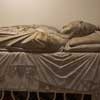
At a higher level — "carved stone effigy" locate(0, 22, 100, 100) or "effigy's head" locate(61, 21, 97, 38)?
"effigy's head" locate(61, 21, 97, 38)

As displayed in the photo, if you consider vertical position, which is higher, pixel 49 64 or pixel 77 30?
pixel 77 30

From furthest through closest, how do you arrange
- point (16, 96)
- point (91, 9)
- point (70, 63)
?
point (91, 9)
point (16, 96)
point (70, 63)

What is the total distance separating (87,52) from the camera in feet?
6.87

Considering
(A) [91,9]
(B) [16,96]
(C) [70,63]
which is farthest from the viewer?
(A) [91,9]

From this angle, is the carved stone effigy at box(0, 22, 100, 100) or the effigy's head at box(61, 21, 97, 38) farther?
the effigy's head at box(61, 21, 97, 38)

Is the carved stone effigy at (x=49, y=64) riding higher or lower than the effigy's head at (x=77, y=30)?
lower

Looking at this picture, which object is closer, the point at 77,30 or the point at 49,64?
the point at 49,64

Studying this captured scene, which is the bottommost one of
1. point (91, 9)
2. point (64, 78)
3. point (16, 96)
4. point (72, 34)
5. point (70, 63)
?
point (16, 96)

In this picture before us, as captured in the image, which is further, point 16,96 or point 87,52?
point 16,96

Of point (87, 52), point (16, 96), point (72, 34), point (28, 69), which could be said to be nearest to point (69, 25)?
point (72, 34)

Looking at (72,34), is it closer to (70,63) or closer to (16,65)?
(70,63)

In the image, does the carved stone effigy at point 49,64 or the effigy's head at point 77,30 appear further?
the effigy's head at point 77,30

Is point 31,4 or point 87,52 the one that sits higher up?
point 31,4

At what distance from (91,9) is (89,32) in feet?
2.04
